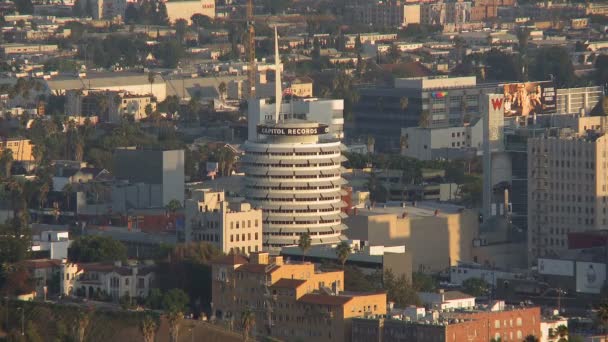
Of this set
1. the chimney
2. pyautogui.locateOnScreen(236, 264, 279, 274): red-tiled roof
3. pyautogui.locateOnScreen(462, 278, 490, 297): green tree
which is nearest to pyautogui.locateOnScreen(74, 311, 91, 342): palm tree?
pyautogui.locateOnScreen(236, 264, 279, 274): red-tiled roof

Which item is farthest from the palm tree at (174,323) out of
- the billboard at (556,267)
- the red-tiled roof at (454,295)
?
the billboard at (556,267)

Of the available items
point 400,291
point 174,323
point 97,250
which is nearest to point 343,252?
point 400,291

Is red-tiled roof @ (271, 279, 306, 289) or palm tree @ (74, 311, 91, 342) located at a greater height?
red-tiled roof @ (271, 279, 306, 289)

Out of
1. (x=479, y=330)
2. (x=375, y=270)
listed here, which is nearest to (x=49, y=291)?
(x=375, y=270)

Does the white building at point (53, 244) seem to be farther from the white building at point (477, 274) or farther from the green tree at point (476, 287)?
the green tree at point (476, 287)

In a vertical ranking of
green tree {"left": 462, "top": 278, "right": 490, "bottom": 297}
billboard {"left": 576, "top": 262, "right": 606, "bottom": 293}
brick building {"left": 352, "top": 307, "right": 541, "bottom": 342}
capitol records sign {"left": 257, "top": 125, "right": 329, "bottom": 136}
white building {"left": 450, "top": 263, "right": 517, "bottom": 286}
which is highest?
capitol records sign {"left": 257, "top": 125, "right": 329, "bottom": 136}

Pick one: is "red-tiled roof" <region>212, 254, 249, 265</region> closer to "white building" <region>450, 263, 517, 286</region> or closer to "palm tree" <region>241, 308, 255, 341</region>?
"palm tree" <region>241, 308, 255, 341</region>

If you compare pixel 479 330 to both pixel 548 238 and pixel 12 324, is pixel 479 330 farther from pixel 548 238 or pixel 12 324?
pixel 548 238
